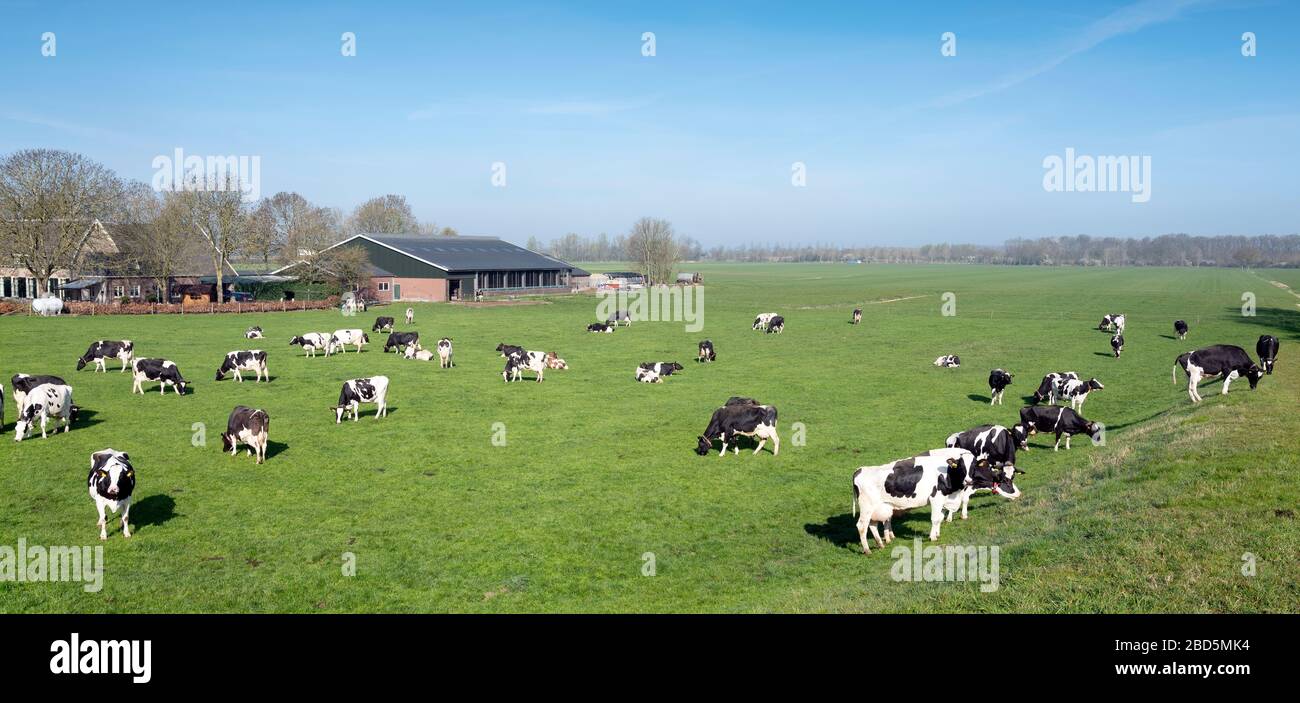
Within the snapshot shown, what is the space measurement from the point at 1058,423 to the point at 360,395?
1984cm

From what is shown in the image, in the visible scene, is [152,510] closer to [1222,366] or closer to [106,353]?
[106,353]

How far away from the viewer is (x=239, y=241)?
66562mm

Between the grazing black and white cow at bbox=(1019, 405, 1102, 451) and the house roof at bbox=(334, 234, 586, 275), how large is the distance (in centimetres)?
6097

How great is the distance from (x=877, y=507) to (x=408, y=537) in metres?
8.34

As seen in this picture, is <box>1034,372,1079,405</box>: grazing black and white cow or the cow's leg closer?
the cow's leg

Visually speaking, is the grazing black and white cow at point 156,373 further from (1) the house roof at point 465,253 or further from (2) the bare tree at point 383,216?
(2) the bare tree at point 383,216

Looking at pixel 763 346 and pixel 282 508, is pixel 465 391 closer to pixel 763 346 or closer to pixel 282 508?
pixel 282 508

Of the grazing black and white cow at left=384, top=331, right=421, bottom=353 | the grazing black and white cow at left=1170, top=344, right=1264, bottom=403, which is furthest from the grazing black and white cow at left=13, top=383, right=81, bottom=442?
the grazing black and white cow at left=1170, top=344, right=1264, bottom=403

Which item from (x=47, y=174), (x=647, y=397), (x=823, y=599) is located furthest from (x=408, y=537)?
(x=47, y=174)

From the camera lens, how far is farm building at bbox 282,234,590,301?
2921 inches

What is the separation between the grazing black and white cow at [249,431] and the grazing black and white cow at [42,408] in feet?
17.7
